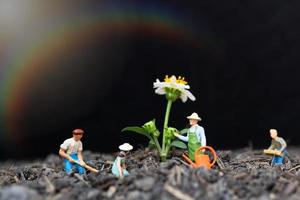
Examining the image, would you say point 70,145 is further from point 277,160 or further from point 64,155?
point 277,160

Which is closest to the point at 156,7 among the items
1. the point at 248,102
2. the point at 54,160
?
the point at 248,102

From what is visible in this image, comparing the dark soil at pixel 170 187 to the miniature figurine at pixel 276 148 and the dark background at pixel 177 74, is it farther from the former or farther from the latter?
the dark background at pixel 177 74

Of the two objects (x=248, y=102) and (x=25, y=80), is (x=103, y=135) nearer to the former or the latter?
(x=25, y=80)

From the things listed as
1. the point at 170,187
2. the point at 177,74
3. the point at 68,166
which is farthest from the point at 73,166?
the point at 177,74

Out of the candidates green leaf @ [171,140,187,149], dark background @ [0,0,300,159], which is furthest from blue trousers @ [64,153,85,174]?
dark background @ [0,0,300,159]

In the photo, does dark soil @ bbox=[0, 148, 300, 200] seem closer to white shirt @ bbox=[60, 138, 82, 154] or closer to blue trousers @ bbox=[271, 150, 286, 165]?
white shirt @ bbox=[60, 138, 82, 154]

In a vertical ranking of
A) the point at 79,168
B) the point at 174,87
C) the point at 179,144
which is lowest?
the point at 79,168
